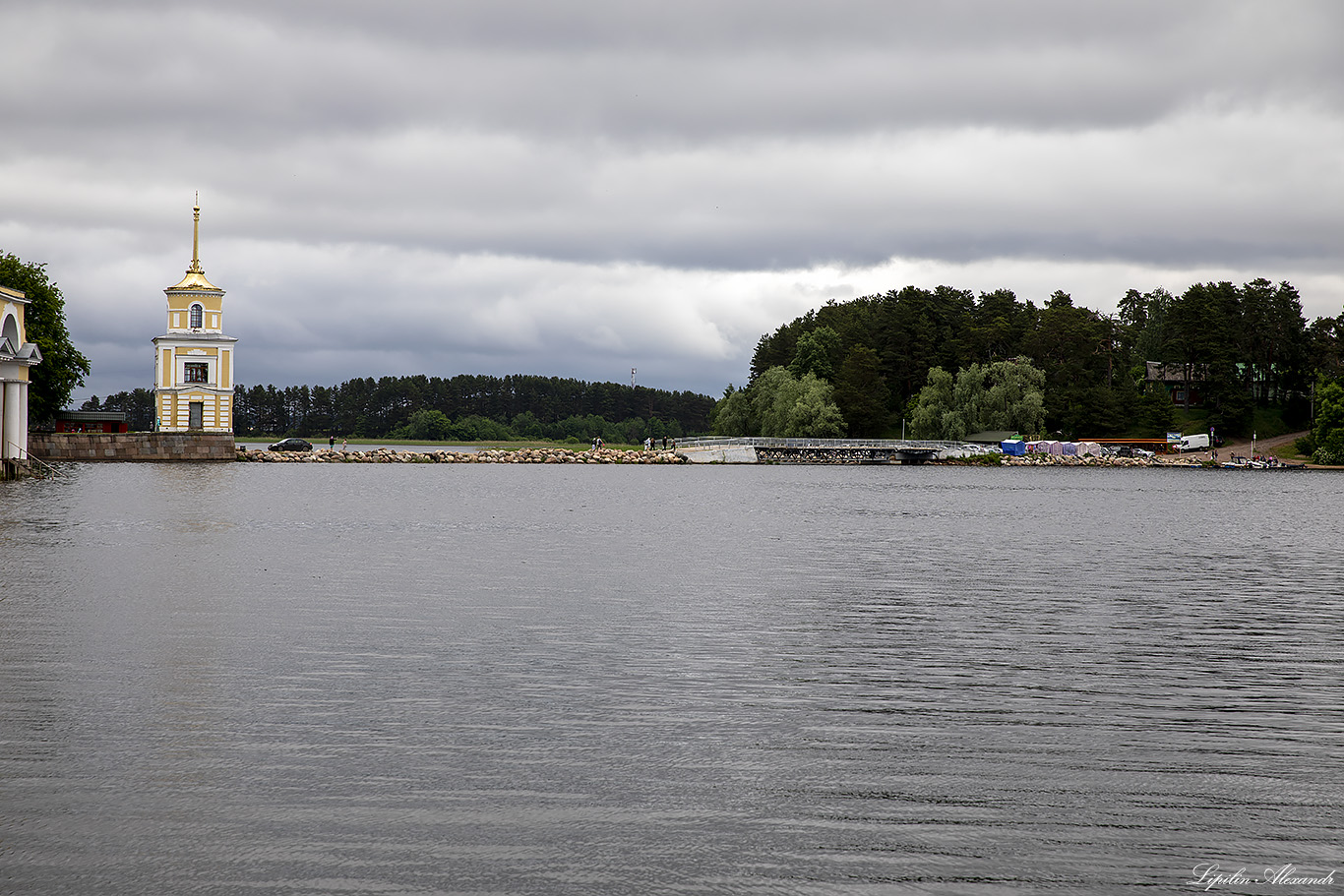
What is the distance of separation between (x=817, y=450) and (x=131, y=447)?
226 ft

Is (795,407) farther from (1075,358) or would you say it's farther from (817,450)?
(1075,358)

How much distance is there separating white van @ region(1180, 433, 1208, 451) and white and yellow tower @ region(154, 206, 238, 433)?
319ft

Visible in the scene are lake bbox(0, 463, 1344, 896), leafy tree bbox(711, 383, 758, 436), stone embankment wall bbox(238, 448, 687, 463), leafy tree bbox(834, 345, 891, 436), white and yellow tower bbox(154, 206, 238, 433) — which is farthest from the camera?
leafy tree bbox(711, 383, 758, 436)

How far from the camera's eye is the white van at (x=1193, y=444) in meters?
126

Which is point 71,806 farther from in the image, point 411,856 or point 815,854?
point 815,854

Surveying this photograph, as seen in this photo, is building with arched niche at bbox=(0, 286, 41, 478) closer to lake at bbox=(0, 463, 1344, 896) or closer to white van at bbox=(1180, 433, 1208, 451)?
lake at bbox=(0, 463, 1344, 896)

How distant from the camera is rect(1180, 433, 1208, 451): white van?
126 m

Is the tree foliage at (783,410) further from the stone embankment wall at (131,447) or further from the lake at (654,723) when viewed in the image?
the lake at (654,723)

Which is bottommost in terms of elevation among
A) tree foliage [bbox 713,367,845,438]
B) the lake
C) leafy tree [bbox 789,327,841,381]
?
the lake

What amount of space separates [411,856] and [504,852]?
604 millimetres

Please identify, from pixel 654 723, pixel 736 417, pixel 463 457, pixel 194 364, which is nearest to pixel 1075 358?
pixel 736 417

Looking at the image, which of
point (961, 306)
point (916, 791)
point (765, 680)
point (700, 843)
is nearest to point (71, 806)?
point (700, 843)

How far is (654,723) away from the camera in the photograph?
1123cm

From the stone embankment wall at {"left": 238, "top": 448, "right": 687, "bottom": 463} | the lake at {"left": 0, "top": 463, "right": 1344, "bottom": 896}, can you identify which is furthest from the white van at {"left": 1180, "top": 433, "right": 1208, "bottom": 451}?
the lake at {"left": 0, "top": 463, "right": 1344, "bottom": 896}
